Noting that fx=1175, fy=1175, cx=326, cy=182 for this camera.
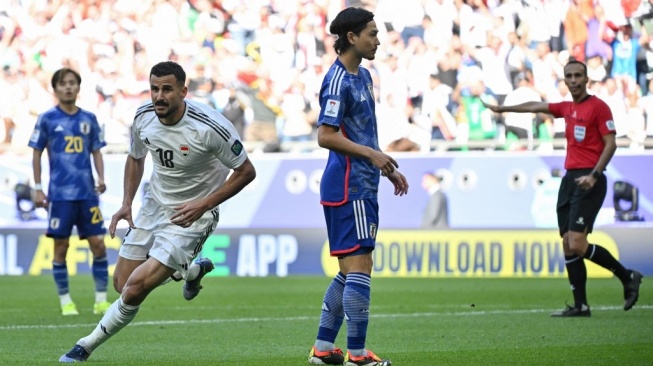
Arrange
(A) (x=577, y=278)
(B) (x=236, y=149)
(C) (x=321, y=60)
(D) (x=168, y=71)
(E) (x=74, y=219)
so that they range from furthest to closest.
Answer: (C) (x=321, y=60)
(E) (x=74, y=219)
(A) (x=577, y=278)
(B) (x=236, y=149)
(D) (x=168, y=71)

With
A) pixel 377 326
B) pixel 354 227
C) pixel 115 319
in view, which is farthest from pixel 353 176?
pixel 377 326

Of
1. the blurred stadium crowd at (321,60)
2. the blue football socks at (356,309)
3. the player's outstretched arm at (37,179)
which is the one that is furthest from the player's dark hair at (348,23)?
the blurred stadium crowd at (321,60)

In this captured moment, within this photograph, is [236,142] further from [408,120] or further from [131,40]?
[131,40]

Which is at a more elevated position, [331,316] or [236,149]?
[236,149]

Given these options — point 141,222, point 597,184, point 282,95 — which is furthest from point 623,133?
point 141,222

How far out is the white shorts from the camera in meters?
6.80

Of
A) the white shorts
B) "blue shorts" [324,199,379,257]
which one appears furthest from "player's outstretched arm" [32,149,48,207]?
"blue shorts" [324,199,379,257]

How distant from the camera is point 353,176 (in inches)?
261

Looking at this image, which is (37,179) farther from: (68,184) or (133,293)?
(133,293)

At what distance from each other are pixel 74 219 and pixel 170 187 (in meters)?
4.74

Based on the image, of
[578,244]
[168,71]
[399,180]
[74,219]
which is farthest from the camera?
[74,219]

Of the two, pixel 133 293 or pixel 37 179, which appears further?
pixel 37 179

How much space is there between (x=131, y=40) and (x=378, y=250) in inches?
274

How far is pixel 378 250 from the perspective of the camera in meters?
17.6
